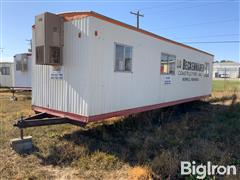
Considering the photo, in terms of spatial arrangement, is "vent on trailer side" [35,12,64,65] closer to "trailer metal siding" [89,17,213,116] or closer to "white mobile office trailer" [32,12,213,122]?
"white mobile office trailer" [32,12,213,122]

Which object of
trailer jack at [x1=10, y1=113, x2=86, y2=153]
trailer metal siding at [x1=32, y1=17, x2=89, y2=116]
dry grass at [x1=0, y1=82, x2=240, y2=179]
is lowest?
dry grass at [x1=0, y1=82, x2=240, y2=179]

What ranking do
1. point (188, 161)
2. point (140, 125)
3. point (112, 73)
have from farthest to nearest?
point (140, 125)
point (112, 73)
point (188, 161)

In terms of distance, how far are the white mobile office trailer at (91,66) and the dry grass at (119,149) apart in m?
0.72

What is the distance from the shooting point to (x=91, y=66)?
17.8 feet

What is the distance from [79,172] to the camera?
4340 mm

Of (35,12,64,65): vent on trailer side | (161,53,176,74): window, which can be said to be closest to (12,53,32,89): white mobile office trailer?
(161,53,176,74): window

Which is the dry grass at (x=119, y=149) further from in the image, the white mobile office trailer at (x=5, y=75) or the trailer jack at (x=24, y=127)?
the white mobile office trailer at (x=5, y=75)

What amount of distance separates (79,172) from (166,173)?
5.42 ft

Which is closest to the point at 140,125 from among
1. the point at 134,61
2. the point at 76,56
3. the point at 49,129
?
the point at 134,61

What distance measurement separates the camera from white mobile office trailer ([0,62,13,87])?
24.1 m

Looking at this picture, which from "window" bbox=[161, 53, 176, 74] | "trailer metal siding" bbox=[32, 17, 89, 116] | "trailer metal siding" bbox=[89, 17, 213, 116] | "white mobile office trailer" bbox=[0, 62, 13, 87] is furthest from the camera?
"white mobile office trailer" bbox=[0, 62, 13, 87]

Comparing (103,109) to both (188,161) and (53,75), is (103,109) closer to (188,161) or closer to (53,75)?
(53,75)

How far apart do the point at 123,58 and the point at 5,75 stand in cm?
2207

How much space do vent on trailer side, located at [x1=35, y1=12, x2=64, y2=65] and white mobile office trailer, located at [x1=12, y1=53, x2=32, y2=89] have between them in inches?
439
